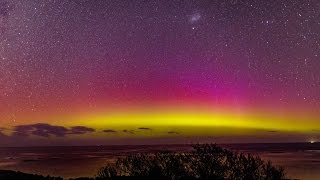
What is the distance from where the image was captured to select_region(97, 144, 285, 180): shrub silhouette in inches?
1199

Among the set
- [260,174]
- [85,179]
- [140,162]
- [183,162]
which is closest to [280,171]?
[260,174]

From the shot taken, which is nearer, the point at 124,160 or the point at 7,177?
the point at 7,177

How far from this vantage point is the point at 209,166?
30.7m

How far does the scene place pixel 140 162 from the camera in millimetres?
32969

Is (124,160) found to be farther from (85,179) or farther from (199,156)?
(199,156)

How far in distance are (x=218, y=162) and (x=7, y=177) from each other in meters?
14.4

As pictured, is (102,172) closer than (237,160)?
No

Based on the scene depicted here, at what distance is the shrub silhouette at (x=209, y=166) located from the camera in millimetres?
30453

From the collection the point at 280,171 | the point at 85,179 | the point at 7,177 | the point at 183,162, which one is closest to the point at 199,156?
the point at 183,162

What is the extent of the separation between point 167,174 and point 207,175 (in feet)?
9.08

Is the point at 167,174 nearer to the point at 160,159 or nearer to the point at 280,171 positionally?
the point at 160,159

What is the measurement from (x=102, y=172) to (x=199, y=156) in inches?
327

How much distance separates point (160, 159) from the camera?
32094 millimetres

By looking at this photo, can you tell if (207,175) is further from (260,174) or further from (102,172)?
(102,172)
